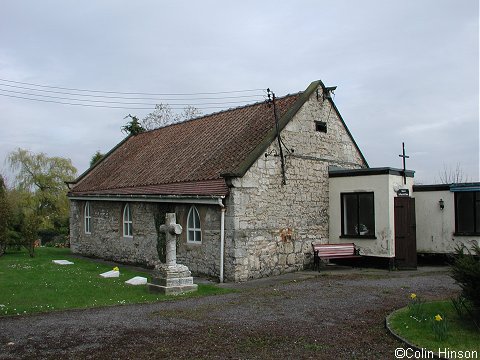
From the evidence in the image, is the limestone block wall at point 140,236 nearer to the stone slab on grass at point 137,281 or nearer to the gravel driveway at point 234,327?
the stone slab on grass at point 137,281

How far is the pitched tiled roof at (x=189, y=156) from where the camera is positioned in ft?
53.0

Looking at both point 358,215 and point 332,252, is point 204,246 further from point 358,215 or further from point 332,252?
point 358,215

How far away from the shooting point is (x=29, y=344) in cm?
759

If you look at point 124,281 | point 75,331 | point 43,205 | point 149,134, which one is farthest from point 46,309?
point 43,205

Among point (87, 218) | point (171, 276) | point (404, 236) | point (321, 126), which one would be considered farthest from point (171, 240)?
point (87, 218)

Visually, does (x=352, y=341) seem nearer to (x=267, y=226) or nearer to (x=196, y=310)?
(x=196, y=310)

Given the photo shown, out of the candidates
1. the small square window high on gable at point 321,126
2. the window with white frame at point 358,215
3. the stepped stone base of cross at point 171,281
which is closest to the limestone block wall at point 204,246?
the stepped stone base of cross at point 171,281

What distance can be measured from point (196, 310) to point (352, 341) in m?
3.80

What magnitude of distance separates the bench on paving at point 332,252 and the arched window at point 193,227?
401 cm

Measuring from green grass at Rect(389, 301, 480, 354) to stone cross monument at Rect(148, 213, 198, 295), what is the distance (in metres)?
5.67

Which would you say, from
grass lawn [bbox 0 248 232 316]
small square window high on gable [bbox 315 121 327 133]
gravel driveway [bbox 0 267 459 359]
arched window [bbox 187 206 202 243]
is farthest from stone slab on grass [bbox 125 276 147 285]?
small square window high on gable [bbox 315 121 327 133]

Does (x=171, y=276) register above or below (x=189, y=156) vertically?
below

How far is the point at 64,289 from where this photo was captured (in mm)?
13203

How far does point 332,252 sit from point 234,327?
857 centimetres
